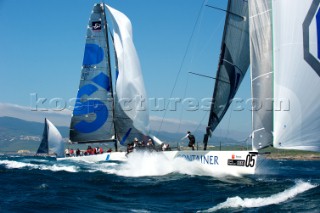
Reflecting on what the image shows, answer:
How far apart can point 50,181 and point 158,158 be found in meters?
7.54

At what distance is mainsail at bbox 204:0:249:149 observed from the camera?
78.6ft

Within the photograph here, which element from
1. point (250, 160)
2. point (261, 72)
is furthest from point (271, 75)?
point (250, 160)

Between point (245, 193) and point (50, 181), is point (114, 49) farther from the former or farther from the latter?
point (245, 193)

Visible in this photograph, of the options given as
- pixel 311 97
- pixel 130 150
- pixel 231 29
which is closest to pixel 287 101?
pixel 311 97

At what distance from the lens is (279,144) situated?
1683 cm

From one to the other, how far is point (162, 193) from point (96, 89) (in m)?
21.4

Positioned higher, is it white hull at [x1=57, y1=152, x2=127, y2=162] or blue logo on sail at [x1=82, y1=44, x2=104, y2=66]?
blue logo on sail at [x1=82, y1=44, x2=104, y2=66]

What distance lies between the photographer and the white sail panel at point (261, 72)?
2031 cm

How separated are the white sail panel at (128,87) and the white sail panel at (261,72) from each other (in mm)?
14906

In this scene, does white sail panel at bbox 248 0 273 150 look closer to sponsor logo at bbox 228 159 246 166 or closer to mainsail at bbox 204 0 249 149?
sponsor logo at bbox 228 159 246 166

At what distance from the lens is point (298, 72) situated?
642 inches

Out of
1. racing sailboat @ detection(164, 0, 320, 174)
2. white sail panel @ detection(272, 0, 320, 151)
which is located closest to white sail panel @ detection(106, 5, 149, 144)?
racing sailboat @ detection(164, 0, 320, 174)

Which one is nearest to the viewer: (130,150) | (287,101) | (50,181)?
(287,101)

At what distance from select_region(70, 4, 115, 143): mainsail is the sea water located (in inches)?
532
